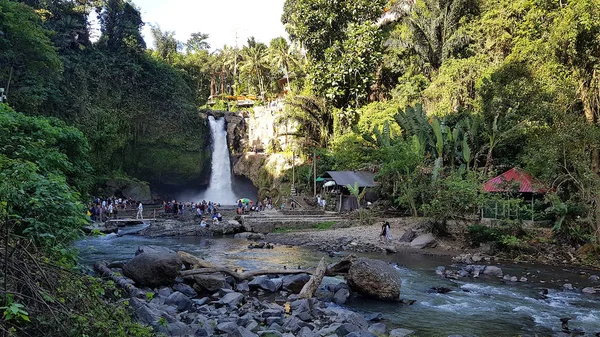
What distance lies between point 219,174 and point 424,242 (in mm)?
30378

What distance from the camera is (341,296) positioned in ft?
35.9

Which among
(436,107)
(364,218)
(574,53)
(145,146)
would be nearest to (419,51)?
(436,107)

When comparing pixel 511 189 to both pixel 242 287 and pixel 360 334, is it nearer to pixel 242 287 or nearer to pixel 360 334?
pixel 242 287

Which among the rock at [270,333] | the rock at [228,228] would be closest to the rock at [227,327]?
the rock at [270,333]

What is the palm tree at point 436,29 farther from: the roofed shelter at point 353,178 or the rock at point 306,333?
the rock at point 306,333

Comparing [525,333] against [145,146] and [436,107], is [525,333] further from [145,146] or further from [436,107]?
[145,146]

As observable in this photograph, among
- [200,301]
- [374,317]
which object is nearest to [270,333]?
[200,301]

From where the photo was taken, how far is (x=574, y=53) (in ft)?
76.9

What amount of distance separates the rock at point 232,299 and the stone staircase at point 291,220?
1554 centimetres

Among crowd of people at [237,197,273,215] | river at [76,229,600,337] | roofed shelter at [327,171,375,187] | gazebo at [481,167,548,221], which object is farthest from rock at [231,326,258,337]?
crowd of people at [237,197,273,215]

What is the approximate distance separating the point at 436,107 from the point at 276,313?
1104 inches

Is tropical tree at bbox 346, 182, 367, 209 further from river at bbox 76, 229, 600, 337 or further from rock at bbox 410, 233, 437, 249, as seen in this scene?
river at bbox 76, 229, 600, 337

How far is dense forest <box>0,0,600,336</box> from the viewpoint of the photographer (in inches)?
223

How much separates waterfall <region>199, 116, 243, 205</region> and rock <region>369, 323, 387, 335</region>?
37788mm
